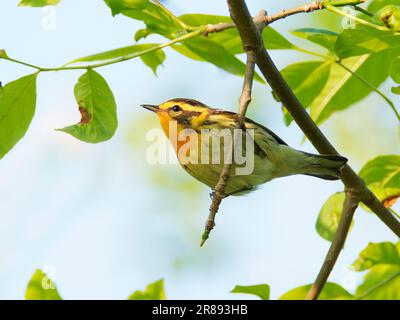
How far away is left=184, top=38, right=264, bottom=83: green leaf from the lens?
10.2 feet

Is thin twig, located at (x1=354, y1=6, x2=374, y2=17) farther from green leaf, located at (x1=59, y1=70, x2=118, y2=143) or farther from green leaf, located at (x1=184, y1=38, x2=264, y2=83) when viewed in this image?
green leaf, located at (x1=59, y1=70, x2=118, y2=143)

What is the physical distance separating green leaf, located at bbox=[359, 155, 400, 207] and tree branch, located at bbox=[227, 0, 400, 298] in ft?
0.20

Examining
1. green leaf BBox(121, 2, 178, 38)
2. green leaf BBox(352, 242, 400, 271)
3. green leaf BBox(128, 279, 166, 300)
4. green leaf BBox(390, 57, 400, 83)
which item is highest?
green leaf BBox(121, 2, 178, 38)

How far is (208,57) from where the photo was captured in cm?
318

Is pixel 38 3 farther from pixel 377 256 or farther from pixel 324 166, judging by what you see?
pixel 324 166

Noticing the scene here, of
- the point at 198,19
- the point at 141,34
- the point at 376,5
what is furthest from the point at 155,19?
the point at 376,5

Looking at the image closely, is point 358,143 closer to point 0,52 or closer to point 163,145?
point 163,145

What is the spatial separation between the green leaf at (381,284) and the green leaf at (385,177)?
1.27 ft

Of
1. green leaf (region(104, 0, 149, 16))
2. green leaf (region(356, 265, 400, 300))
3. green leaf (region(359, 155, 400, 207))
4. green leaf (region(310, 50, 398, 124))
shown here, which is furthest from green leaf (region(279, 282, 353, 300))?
green leaf (region(104, 0, 149, 16))

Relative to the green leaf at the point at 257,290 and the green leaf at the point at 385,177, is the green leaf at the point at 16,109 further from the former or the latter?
the green leaf at the point at 385,177

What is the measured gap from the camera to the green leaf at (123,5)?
115 inches
